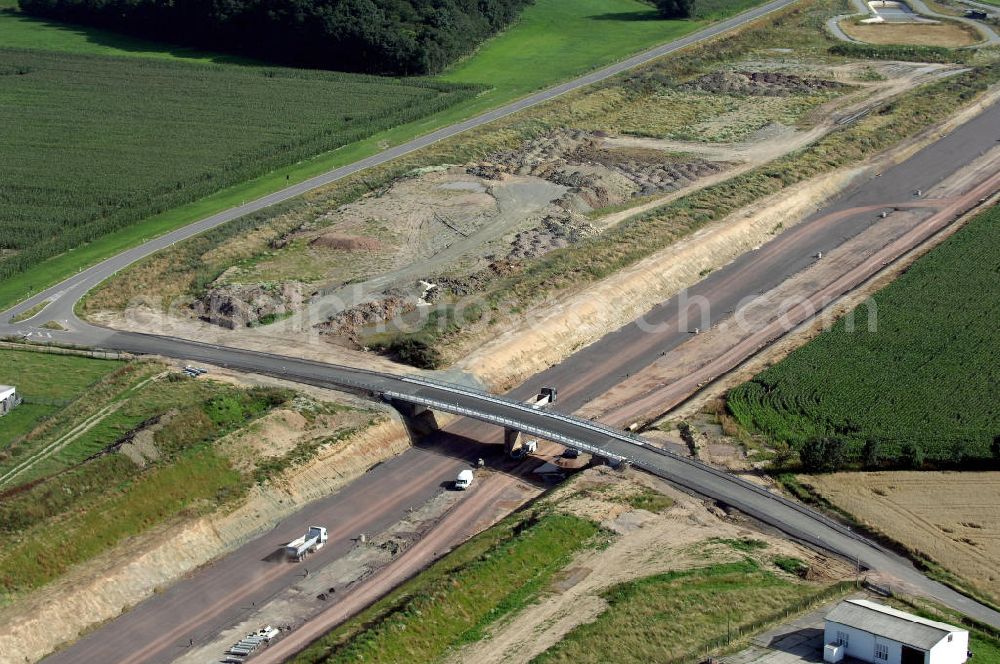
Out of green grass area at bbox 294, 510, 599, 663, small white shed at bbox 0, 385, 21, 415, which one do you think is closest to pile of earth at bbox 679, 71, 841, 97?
small white shed at bbox 0, 385, 21, 415

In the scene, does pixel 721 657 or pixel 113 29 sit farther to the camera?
pixel 113 29

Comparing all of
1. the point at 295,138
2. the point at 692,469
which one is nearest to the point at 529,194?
the point at 295,138

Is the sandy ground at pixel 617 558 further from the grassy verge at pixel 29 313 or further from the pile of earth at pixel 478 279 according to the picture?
the grassy verge at pixel 29 313

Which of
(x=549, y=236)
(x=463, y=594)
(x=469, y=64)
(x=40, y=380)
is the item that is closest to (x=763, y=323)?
(x=549, y=236)

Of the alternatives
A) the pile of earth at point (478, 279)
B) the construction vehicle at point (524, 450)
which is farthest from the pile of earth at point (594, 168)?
the construction vehicle at point (524, 450)

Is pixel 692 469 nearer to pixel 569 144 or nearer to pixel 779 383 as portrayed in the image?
pixel 779 383

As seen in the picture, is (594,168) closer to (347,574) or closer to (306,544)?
(306,544)

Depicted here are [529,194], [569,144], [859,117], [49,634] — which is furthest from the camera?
[859,117]

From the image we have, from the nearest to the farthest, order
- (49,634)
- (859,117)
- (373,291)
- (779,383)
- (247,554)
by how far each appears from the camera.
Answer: (49,634) → (247,554) → (779,383) → (373,291) → (859,117)
